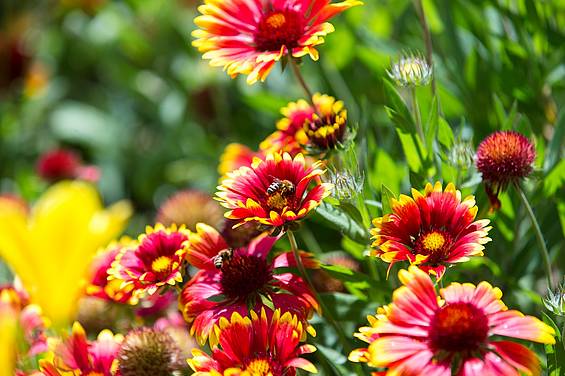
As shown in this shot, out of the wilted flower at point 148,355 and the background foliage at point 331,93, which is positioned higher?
the background foliage at point 331,93

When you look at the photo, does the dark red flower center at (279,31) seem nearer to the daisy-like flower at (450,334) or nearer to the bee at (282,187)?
the bee at (282,187)

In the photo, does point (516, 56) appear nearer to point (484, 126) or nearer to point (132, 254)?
point (484, 126)

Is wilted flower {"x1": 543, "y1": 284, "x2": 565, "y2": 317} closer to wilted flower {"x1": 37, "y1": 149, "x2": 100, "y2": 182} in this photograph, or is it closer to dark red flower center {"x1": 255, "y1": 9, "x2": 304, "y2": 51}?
dark red flower center {"x1": 255, "y1": 9, "x2": 304, "y2": 51}

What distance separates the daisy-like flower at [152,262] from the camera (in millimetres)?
846

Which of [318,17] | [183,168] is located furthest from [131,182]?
[318,17]

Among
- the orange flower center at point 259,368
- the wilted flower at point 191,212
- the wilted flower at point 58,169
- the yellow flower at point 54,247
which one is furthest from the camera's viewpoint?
the wilted flower at point 58,169

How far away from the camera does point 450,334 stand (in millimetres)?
650

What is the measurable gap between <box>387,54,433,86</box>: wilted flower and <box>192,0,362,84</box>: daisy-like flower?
0.33 ft

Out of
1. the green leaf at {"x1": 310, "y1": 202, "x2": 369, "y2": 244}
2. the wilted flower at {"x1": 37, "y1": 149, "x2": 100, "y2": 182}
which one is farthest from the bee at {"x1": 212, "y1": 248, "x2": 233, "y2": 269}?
the wilted flower at {"x1": 37, "y1": 149, "x2": 100, "y2": 182}

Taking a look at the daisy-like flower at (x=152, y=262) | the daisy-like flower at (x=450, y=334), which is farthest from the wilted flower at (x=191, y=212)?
the daisy-like flower at (x=450, y=334)

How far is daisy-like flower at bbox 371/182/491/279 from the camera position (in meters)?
0.74

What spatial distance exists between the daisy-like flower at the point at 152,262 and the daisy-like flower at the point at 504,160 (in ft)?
1.16

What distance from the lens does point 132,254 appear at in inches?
35.8

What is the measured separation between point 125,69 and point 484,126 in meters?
1.37
